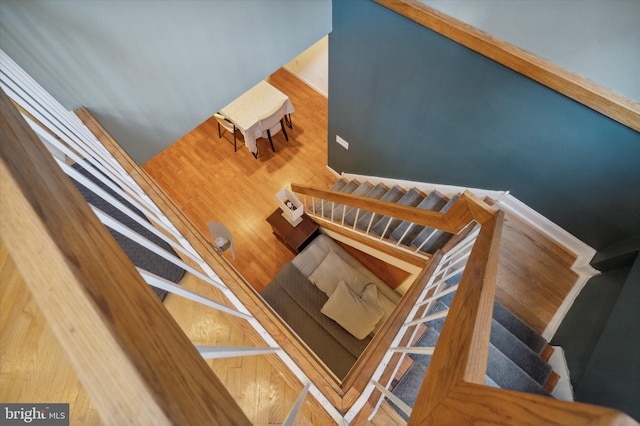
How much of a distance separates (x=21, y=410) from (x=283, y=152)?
4.36 meters

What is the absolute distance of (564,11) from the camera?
1721mm

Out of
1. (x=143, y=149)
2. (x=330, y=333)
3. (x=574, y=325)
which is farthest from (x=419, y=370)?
(x=143, y=149)

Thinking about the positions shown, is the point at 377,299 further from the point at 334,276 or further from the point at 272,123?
the point at 272,123

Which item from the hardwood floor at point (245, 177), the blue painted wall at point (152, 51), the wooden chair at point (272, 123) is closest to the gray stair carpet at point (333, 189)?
the hardwood floor at point (245, 177)

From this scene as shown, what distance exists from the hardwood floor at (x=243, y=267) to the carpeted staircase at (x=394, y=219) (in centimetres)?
57

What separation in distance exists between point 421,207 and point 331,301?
1268 mm

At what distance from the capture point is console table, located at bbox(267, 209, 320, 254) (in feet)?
12.4

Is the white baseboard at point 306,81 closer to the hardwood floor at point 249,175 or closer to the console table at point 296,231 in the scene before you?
the hardwood floor at point 249,175

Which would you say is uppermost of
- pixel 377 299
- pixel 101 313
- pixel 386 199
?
pixel 386 199

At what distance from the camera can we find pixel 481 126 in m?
2.42

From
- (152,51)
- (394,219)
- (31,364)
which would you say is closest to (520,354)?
(394,219)

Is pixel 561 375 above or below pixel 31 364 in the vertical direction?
above

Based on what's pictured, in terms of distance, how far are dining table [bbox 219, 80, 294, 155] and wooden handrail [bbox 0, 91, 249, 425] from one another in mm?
4015

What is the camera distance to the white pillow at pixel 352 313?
301cm
